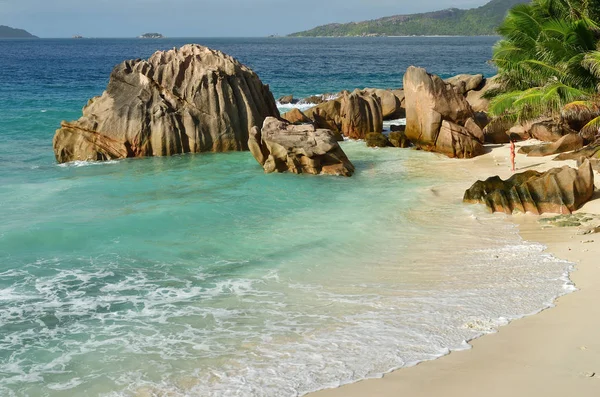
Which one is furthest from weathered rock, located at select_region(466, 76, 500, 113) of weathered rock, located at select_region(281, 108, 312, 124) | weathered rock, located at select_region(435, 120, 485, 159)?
weathered rock, located at select_region(281, 108, 312, 124)

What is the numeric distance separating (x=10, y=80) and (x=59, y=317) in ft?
204

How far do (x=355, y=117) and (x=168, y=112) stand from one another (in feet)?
28.8

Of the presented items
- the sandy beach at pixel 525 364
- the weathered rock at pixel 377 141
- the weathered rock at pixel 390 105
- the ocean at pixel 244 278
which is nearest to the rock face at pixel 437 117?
the weathered rock at pixel 377 141

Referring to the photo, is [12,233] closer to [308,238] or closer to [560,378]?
[308,238]

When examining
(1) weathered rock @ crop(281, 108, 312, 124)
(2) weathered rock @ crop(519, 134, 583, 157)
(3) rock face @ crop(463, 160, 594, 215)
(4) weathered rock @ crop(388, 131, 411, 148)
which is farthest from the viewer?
(1) weathered rock @ crop(281, 108, 312, 124)

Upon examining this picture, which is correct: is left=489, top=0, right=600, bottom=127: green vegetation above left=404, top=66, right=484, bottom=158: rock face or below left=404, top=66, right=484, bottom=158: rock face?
above

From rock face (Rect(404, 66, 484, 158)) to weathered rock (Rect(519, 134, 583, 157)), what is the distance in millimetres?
2309

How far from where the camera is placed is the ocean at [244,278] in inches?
392

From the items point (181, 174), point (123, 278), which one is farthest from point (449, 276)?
point (181, 174)

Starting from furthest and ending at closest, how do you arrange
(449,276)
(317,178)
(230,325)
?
1. (317,178)
2. (449,276)
3. (230,325)

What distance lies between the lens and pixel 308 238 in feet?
54.0

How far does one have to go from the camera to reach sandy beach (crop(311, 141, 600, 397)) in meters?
8.80

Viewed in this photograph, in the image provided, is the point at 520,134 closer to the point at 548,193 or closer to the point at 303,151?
the point at 303,151

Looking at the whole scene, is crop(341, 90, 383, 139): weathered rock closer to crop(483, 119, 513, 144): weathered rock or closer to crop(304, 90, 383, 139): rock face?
crop(304, 90, 383, 139): rock face
